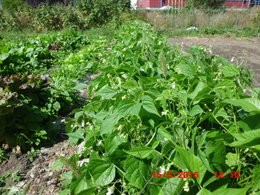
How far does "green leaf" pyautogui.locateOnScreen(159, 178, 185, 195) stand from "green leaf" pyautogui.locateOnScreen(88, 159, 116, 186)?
27cm

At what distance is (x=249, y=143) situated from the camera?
0.82m

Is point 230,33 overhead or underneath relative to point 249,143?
underneath

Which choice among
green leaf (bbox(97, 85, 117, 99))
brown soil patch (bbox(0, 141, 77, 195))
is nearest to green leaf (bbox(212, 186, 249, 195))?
green leaf (bbox(97, 85, 117, 99))

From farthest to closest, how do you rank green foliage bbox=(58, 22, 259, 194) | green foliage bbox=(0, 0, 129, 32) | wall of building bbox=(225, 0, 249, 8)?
wall of building bbox=(225, 0, 249, 8) < green foliage bbox=(0, 0, 129, 32) < green foliage bbox=(58, 22, 259, 194)

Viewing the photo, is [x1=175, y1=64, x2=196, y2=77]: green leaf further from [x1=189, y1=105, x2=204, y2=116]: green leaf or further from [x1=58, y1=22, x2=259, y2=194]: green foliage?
[x1=189, y1=105, x2=204, y2=116]: green leaf

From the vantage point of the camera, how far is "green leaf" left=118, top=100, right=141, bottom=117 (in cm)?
121

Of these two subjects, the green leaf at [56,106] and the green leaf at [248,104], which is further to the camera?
the green leaf at [56,106]

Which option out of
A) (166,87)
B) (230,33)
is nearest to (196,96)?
(166,87)

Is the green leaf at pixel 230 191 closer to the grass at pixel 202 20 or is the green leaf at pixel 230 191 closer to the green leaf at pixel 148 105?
the green leaf at pixel 148 105

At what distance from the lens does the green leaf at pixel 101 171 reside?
1.13 meters

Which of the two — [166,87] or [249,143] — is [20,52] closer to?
[166,87]

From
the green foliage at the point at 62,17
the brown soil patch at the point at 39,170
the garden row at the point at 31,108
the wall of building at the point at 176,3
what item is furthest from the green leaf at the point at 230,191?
the wall of building at the point at 176,3

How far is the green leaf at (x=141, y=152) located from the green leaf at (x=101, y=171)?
0.53 feet

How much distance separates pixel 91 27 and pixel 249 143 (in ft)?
50.1
